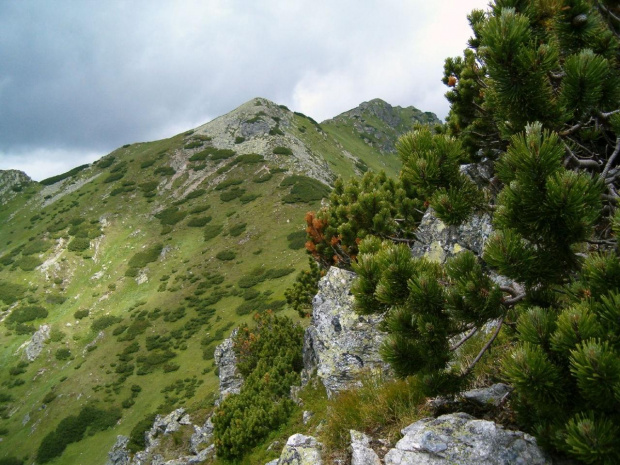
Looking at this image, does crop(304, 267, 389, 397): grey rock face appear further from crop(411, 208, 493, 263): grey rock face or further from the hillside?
the hillside

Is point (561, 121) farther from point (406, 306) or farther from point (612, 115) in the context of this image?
point (406, 306)

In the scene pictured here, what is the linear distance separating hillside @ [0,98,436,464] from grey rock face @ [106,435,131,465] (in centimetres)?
145

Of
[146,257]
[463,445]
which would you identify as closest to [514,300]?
[463,445]

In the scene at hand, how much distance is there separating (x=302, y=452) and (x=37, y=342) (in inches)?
2114

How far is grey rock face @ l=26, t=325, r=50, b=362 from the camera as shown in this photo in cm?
4531

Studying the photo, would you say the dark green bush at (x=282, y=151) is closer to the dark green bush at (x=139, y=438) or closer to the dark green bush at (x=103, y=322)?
the dark green bush at (x=103, y=322)

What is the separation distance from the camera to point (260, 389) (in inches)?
587

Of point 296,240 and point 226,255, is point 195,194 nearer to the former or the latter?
point 226,255

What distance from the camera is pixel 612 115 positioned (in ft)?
13.5

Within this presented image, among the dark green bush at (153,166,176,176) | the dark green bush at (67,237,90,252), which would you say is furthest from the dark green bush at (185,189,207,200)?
the dark green bush at (67,237,90,252)

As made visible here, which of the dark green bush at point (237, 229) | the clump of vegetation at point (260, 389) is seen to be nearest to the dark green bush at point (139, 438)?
the clump of vegetation at point (260, 389)

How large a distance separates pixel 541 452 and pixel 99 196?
89.1 metres

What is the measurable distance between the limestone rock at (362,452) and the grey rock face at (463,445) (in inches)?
12.4

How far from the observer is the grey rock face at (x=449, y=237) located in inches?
332
